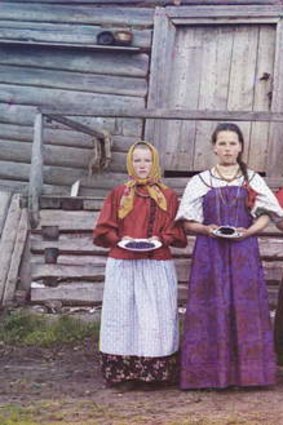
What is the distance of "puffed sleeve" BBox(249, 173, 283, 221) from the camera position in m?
5.14

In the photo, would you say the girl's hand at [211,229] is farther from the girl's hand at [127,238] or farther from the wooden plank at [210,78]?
the wooden plank at [210,78]

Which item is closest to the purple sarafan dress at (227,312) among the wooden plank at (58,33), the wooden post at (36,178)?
the wooden post at (36,178)

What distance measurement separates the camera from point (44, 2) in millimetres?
9031

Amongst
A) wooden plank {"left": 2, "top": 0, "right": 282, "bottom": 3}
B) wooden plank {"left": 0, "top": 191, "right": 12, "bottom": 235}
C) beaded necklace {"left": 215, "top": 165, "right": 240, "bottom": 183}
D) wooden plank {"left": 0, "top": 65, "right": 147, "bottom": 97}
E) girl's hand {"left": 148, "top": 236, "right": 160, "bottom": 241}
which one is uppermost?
wooden plank {"left": 2, "top": 0, "right": 282, "bottom": 3}

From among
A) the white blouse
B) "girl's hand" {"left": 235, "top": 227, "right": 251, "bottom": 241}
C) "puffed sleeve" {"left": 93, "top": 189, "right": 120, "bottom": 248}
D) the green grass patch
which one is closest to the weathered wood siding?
the green grass patch

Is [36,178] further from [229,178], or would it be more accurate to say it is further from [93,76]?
[93,76]

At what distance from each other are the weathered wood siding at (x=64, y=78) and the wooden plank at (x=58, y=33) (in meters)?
0.01

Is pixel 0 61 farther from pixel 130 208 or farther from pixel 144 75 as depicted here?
pixel 130 208

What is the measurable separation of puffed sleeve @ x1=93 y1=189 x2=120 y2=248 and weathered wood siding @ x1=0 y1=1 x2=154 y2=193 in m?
3.39

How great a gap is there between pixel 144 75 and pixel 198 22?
30.4 inches

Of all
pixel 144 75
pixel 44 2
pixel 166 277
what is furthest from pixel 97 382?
pixel 44 2

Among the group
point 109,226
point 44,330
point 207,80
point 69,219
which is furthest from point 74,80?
point 109,226

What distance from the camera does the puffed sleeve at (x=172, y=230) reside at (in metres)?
5.30

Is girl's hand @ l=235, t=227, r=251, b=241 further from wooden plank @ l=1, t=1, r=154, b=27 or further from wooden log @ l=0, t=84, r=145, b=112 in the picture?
wooden plank @ l=1, t=1, r=154, b=27
